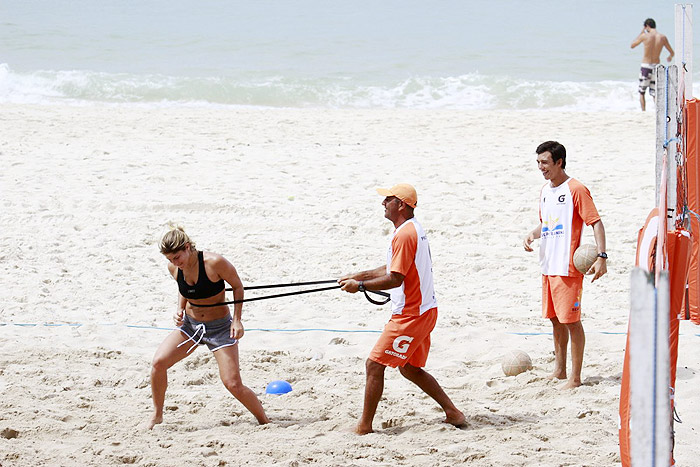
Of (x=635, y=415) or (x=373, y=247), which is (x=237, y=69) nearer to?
(x=373, y=247)

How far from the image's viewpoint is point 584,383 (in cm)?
600

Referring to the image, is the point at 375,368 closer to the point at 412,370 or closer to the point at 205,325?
the point at 412,370

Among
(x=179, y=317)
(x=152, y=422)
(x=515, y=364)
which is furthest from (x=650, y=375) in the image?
(x=515, y=364)

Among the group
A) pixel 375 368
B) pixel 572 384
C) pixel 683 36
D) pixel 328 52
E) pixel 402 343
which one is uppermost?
pixel 328 52

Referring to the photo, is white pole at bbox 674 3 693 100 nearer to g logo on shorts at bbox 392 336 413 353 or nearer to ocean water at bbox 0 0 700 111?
g logo on shorts at bbox 392 336 413 353

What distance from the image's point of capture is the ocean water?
2141 cm

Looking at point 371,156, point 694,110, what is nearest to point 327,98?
point 371,156

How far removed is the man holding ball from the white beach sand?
0.42m

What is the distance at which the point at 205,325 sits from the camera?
17.9ft

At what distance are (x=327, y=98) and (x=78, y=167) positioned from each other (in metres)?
10.1

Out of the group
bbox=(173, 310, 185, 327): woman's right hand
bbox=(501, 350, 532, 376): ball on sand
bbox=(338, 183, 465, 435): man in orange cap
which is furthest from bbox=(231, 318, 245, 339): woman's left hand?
bbox=(501, 350, 532, 376): ball on sand

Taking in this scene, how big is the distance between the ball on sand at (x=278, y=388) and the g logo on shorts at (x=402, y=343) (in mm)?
1374

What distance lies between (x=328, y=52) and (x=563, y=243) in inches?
947

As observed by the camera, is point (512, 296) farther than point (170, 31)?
No
